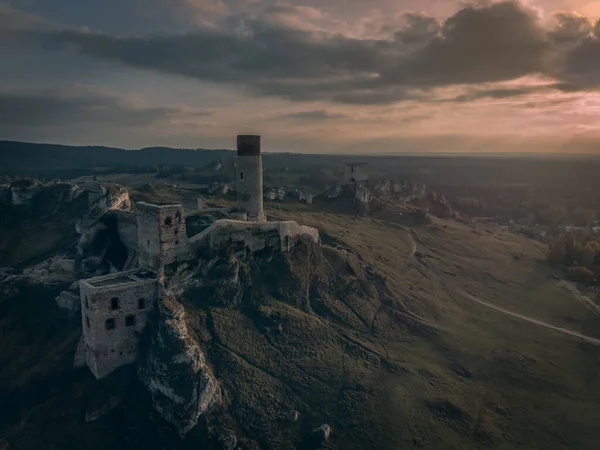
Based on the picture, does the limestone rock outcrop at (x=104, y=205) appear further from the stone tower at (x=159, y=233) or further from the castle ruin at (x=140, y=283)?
the stone tower at (x=159, y=233)

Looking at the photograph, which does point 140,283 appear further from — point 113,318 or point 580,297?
point 580,297

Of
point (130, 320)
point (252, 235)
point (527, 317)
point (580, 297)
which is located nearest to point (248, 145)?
point (252, 235)

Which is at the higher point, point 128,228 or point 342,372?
point 128,228

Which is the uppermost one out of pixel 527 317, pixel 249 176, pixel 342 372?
pixel 249 176

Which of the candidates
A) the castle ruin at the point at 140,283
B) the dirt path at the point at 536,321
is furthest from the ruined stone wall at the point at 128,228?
the dirt path at the point at 536,321

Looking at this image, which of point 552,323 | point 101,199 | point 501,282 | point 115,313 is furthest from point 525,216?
point 115,313

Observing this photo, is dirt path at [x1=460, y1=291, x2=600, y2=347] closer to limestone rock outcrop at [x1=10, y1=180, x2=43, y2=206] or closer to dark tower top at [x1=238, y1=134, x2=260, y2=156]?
dark tower top at [x1=238, y1=134, x2=260, y2=156]
